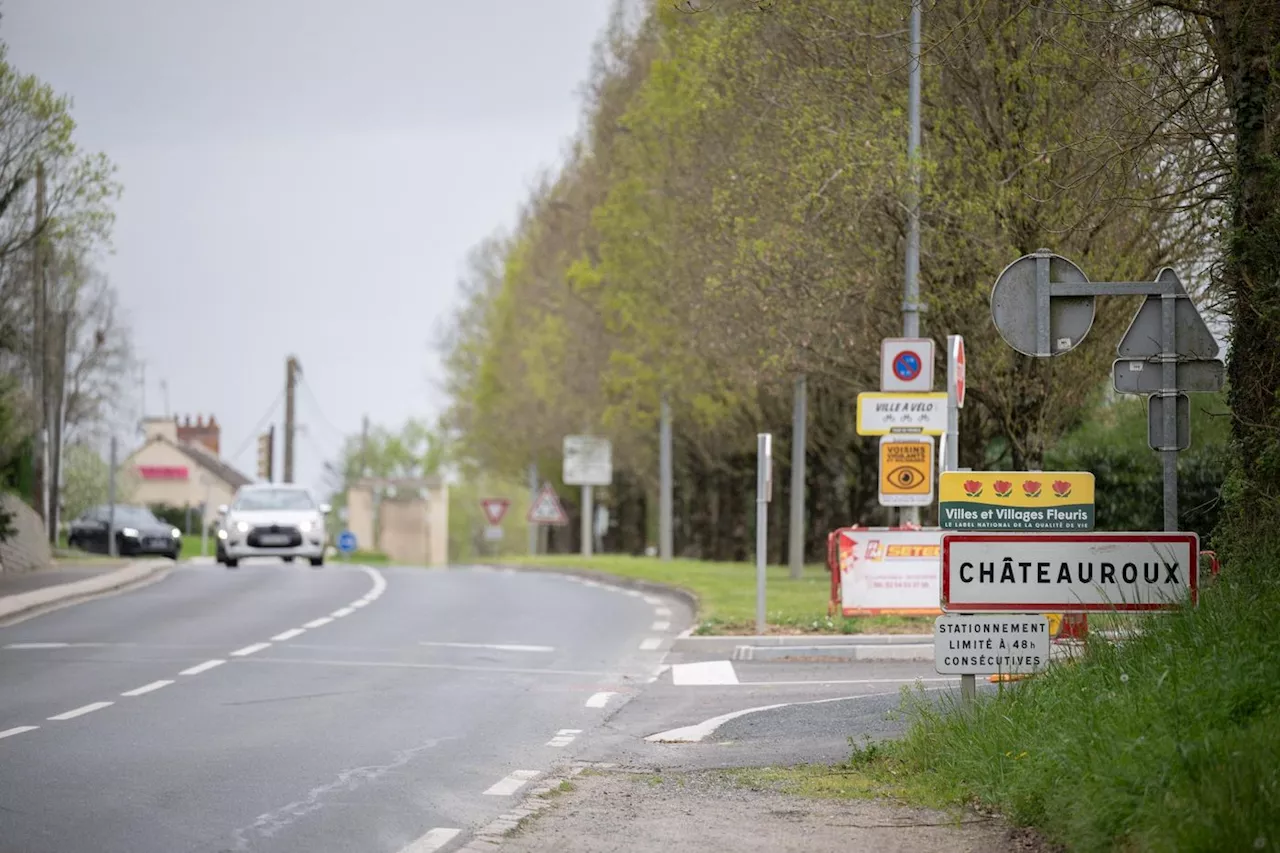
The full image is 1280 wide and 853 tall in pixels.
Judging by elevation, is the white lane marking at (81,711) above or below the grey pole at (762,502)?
below

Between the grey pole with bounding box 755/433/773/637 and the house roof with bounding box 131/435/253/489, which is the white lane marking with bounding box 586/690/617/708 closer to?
the grey pole with bounding box 755/433/773/637

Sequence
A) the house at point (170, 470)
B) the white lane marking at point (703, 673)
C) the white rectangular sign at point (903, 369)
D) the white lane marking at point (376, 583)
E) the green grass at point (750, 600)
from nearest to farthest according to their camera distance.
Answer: the white lane marking at point (703, 673)
the green grass at point (750, 600)
the white rectangular sign at point (903, 369)
the white lane marking at point (376, 583)
the house at point (170, 470)

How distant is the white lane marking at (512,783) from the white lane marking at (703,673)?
5.64m

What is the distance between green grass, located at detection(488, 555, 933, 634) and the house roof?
89.5 meters

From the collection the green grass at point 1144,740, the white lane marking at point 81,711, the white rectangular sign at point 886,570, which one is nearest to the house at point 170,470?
the white rectangular sign at point 886,570

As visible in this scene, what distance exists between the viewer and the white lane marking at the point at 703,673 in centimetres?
1642

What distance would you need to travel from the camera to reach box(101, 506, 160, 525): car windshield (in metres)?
59.7

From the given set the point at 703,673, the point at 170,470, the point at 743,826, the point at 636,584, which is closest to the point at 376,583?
Answer: the point at 636,584

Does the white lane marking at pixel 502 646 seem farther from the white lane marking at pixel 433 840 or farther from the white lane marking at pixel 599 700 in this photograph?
the white lane marking at pixel 433 840

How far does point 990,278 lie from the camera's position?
78.9 ft

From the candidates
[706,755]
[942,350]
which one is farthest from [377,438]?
[706,755]

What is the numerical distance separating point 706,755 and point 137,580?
2368cm

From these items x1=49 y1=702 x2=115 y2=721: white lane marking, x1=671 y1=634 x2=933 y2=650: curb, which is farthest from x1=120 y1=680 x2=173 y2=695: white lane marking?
x1=671 y1=634 x2=933 y2=650: curb

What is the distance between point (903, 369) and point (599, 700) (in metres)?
7.29
